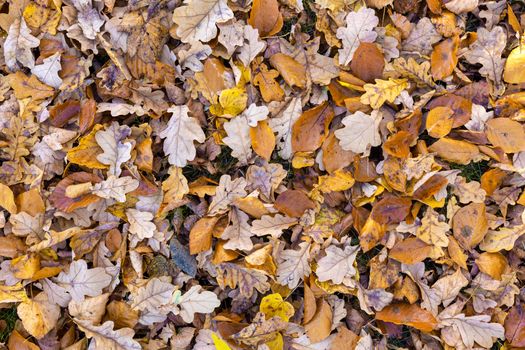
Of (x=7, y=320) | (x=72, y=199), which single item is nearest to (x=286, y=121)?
(x=72, y=199)

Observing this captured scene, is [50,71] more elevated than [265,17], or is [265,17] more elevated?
[265,17]

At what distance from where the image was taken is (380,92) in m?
2.25

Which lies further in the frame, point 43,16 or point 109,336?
point 43,16

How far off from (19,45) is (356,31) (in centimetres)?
144

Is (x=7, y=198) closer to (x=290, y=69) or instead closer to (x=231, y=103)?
(x=231, y=103)

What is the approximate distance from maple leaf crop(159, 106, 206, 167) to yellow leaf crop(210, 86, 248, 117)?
110 millimetres

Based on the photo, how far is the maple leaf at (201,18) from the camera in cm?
224

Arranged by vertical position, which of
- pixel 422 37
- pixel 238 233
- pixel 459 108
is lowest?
pixel 238 233

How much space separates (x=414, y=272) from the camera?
7.57 ft

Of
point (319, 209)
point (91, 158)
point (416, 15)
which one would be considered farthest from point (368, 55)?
point (91, 158)

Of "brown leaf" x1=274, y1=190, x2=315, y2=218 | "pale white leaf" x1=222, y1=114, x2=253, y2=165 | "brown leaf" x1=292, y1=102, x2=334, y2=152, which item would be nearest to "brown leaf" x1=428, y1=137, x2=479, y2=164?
"brown leaf" x1=292, y1=102, x2=334, y2=152

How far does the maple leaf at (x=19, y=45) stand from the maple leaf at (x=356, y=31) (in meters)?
1.30

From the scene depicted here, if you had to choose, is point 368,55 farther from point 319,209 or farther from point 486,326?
point 486,326

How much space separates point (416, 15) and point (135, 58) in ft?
4.06
